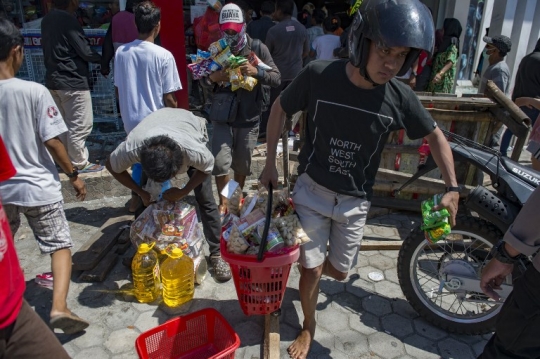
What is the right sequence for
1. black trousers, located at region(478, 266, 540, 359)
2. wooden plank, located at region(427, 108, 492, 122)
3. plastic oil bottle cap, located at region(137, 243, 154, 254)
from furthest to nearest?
wooden plank, located at region(427, 108, 492, 122)
plastic oil bottle cap, located at region(137, 243, 154, 254)
black trousers, located at region(478, 266, 540, 359)

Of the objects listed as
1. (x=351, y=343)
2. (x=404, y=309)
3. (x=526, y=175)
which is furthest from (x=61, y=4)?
(x=526, y=175)

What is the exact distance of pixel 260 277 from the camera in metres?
2.51

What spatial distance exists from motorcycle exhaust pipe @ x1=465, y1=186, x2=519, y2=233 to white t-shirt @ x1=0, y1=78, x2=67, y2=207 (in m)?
2.80

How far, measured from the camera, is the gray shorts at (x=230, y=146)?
405cm

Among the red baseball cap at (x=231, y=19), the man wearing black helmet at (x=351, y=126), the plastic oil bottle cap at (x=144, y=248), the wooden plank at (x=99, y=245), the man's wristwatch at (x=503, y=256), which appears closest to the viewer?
the man's wristwatch at (x=503, y=256)

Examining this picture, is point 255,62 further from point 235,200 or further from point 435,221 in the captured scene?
point 435,221

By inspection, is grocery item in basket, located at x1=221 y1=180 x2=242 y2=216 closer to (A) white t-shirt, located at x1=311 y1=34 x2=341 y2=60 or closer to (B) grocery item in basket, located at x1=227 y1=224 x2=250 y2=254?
(B) grocery item in basket, located at x1=227 y1=224 x2=250 y2=254

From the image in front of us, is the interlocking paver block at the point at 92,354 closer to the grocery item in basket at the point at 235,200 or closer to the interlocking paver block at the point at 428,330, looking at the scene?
the grocery item in basket at the point at 235,200

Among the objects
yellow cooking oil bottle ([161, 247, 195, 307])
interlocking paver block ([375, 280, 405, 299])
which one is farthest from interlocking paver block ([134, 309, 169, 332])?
interlocking paver block ([375, 280, 405, 299])

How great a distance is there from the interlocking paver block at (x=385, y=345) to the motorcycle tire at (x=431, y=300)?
309mm

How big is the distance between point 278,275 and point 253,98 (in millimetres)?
2047

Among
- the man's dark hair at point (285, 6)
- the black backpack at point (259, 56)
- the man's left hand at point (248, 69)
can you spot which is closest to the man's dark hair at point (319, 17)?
the man's dark hair at point (285, 6)

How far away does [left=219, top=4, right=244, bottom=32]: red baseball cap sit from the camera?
369 cm

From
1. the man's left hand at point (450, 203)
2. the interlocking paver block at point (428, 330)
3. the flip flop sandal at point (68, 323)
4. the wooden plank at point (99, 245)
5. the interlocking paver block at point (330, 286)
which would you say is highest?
the man's left hand at point (450, 203)
